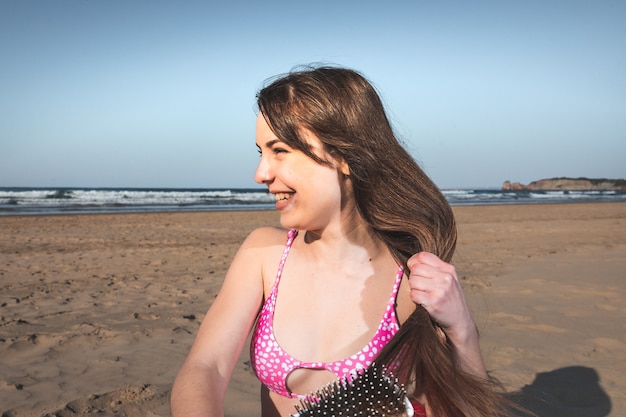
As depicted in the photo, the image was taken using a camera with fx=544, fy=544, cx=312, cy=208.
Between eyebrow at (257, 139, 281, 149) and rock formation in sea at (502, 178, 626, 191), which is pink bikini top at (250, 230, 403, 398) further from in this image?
rock formation in sea at (502, 178, 626, 191)

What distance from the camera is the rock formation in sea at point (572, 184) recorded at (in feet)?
266

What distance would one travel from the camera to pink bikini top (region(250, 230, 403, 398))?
193cm

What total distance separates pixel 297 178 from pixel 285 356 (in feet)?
2.12

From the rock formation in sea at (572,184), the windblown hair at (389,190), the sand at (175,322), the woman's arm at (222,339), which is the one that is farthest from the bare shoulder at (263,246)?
the rock formation in sea at (572,184)

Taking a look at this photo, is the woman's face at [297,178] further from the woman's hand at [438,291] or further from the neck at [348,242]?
the woman's hand at [438,291]

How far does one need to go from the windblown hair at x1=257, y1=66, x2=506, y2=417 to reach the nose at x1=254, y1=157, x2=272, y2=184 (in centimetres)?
12

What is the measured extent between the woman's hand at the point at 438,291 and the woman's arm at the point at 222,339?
30.0 inches

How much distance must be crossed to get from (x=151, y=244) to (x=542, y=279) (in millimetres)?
7989

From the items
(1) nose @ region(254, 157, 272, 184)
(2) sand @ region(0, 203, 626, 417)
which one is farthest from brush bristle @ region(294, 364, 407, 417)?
(2) sand @ region(0, 203, 626, 417)

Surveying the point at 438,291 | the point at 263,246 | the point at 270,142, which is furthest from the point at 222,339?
the point at 438,291

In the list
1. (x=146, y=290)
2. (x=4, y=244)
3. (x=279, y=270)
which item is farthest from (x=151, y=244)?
(x=279, y=270)

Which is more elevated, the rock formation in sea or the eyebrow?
the eyebrow

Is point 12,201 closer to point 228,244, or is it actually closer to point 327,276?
point 228,244

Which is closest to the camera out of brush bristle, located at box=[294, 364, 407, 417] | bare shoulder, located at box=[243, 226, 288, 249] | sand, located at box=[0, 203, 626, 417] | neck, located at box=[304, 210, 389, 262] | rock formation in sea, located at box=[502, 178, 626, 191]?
brush bristle, located at box=[294, 364, 407, 417]
